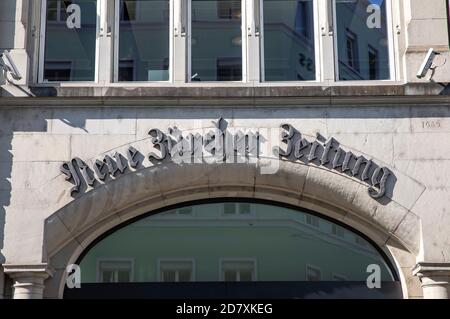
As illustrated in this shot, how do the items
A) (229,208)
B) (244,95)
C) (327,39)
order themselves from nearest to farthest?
(244,95) < (229,208) < (327,39)

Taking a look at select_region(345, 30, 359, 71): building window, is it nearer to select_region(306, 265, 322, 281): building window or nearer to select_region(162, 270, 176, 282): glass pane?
select_region(306, 265, 322, 281): building window

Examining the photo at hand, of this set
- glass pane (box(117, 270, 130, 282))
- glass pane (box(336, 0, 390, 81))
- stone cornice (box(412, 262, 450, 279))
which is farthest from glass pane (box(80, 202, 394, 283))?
glass pane (box(336, 0, 390, 81))

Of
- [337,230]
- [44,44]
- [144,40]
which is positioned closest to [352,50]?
[337,230]

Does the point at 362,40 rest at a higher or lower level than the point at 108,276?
higher

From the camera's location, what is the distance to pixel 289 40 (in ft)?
43.5

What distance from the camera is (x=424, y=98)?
495 inches

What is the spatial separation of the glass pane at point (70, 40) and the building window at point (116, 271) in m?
2.65

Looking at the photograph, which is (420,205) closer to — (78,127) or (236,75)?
(236,75)

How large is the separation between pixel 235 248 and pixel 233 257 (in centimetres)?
13

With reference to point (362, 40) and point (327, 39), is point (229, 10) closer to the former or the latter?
point (327, 39)

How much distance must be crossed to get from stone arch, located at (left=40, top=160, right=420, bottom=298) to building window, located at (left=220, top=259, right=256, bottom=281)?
101 cm

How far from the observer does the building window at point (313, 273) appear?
12.5 m

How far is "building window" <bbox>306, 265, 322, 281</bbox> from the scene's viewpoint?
1248cm
